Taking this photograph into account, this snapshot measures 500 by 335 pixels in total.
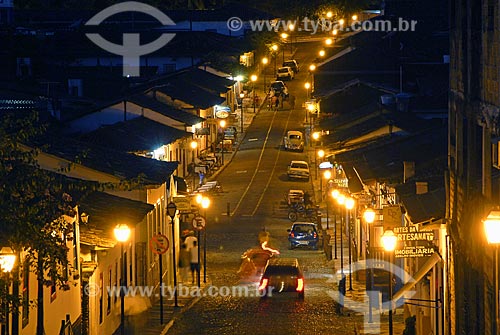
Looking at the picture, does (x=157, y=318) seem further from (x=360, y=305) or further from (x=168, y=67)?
(x=168, y=67)

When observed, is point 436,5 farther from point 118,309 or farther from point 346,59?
point 118,309

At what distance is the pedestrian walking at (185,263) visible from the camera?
4819 centimetres

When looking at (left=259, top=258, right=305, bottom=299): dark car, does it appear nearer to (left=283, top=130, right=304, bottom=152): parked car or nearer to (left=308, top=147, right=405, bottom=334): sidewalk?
(left=308, top=147, right=405, bottom=334): sidewalk

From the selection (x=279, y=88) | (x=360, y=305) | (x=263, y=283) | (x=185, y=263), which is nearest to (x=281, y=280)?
(x=263, y=283)

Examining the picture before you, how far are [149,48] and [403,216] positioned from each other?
64.3m

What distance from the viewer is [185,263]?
48.8 meters

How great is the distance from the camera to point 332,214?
2601 inches

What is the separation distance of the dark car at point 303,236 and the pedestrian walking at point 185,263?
6.66 m

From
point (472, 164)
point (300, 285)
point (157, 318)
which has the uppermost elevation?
point (472, 164)

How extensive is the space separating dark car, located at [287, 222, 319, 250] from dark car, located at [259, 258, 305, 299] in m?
13.9

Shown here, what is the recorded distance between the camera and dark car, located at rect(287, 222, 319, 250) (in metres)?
55.7

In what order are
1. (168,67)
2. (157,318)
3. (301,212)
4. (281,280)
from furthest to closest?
(168,67)
(301,212)
(281,280)
(157,318)

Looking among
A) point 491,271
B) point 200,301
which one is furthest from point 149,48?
point 491,271

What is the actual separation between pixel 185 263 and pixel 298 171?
27.6 m
